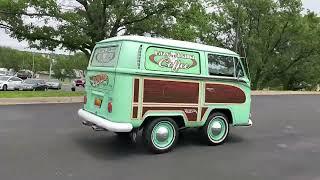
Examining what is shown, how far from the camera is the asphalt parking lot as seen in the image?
6961 millimetres

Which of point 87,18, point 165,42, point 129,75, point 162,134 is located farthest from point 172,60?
point 87,18

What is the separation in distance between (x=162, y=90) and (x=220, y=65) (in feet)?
5.71

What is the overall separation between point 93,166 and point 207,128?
9.96 feet

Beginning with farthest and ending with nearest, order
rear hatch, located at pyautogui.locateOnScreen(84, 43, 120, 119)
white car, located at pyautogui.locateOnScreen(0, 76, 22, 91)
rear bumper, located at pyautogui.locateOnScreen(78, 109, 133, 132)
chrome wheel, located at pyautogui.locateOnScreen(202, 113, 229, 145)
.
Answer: white car, located at pyautogui.locateOnScreen(0, 76, 22, 91) < chrome wheel, located at pyautogui.locateOnScreen(202, 113, 229, 145) < rear hatch, located at pyautogui.locateOnScreen(84, 43, 120, 119) < rear bumper, located at pyautogui.locateOnScreen(78, 109, 133, 132)

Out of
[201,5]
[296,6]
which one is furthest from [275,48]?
[201,5]

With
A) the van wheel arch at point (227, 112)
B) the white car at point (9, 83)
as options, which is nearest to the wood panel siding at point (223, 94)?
the van wheel arch at point (227, 112)

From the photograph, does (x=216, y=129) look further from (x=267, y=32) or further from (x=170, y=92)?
(x=267, y=32)

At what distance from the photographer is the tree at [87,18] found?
21.3m

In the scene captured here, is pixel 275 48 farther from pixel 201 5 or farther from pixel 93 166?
pixel 93 166

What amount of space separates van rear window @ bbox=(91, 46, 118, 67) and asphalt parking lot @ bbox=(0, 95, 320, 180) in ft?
5.84

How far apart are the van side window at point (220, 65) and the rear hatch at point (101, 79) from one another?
219 centimetres

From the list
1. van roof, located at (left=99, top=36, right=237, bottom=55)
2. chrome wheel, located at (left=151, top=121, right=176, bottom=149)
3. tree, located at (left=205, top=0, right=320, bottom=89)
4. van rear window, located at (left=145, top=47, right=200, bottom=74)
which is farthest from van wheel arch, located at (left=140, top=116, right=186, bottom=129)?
tree, located at (left=205, top=0, right=320, bottom=89)

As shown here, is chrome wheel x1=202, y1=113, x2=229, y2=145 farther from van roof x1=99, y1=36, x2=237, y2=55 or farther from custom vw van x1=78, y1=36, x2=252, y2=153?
van roof x1=99, y1=36, x2=237, y2=55

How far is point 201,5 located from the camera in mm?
23438
